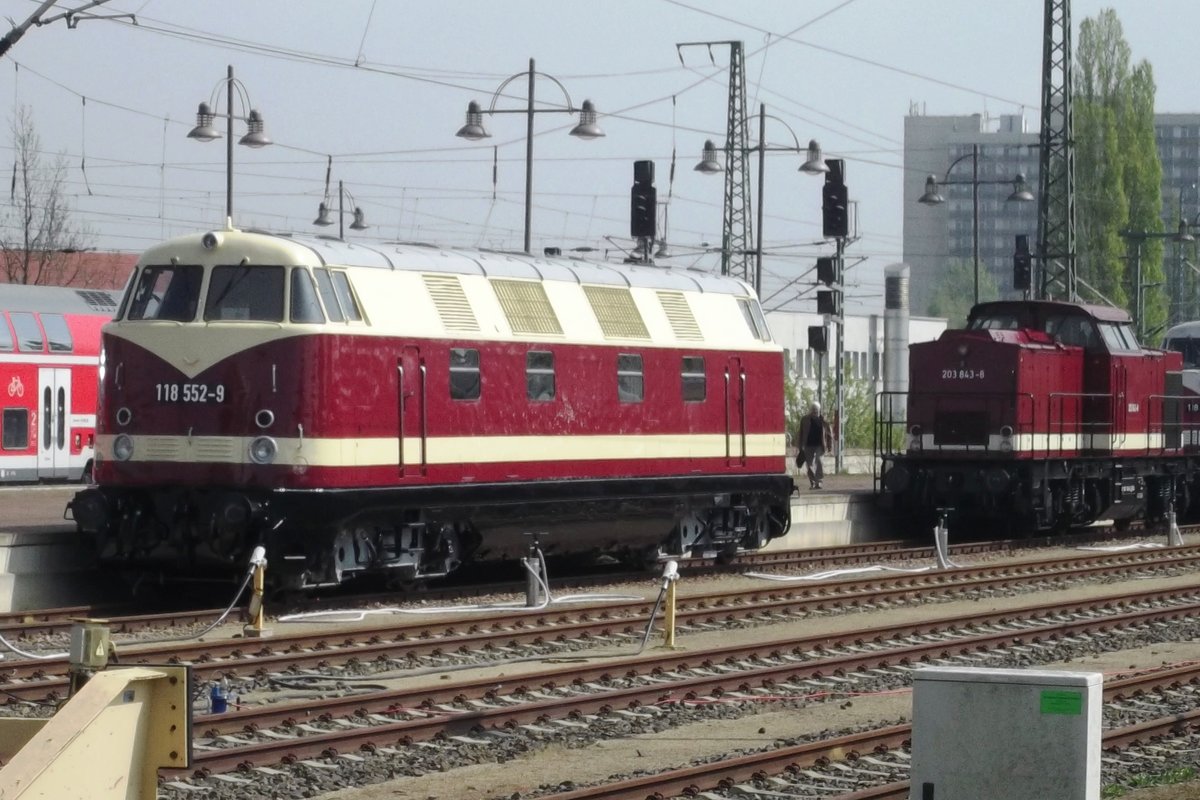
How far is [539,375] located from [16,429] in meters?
15.6

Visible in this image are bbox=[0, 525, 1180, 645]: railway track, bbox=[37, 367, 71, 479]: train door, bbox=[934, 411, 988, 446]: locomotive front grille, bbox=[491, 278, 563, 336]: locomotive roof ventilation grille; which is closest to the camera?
bbox=[0, 525, 1180, 645]: railway track

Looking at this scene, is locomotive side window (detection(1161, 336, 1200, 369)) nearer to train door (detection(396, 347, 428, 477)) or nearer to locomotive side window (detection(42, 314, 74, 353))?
locomotive side window (detection(42, 314, 74, 353))

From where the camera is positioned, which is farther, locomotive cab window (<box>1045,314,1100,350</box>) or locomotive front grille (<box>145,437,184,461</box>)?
locomotive cab window (<box>1045,314,1100,350</box>)

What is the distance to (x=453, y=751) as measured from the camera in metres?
11.4

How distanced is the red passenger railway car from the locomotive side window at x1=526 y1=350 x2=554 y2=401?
14.7 meters

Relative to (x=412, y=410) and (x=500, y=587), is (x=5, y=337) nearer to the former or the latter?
(x=500, y=587)

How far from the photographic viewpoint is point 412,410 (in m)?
18.7

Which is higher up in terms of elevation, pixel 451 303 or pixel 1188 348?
pixel 1188 348

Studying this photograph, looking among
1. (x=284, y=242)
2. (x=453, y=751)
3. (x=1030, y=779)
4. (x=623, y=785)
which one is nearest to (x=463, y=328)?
(x=284, y=242)

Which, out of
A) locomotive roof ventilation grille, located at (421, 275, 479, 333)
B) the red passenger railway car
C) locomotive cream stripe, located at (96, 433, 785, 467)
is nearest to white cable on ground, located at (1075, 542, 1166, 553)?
locomotive cream stripe, located at (96, 433, 785, 467)

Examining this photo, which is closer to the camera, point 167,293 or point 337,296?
point 337,296

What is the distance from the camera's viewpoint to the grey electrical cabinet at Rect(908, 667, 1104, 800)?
8.16 metres

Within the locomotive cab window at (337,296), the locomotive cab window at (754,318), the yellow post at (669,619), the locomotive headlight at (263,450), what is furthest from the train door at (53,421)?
the yellow post at (669,619)

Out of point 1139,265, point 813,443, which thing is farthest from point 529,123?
point 1139,265
